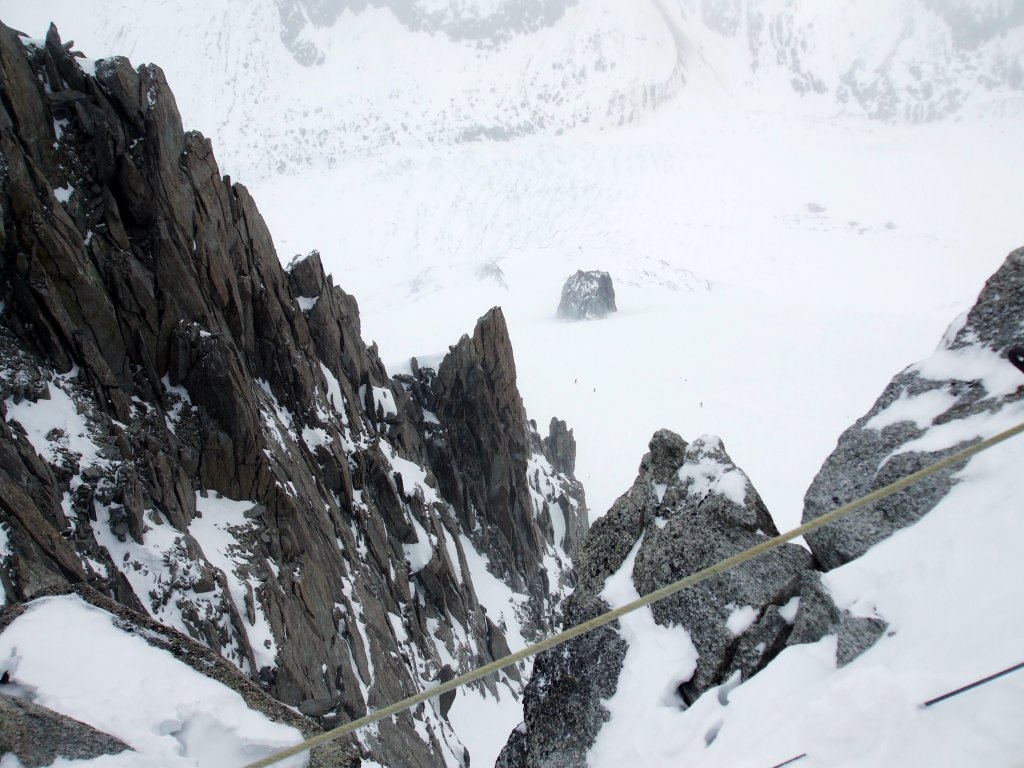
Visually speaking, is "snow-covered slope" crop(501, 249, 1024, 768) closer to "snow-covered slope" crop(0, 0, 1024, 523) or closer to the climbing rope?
the climbing rope

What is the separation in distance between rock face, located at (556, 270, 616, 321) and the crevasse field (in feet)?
10.8

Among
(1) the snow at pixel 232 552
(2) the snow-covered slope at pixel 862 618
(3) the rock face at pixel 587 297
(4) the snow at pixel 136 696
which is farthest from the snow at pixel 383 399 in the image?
(3) the rock face at pixel 587 297

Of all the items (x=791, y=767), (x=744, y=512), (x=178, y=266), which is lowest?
(x=791, y=767)

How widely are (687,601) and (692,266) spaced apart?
10789cm

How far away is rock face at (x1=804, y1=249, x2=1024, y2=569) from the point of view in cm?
672

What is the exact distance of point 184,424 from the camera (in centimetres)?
1523

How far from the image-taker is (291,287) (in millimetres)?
22312

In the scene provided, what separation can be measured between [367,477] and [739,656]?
17489mm

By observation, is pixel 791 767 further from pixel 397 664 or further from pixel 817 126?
pixel 817 126

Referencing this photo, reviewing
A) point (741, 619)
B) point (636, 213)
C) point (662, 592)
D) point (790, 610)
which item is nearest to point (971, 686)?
point (662, 592)

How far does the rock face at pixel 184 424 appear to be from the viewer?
12125mm

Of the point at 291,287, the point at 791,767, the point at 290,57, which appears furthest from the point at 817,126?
the point at 791,767

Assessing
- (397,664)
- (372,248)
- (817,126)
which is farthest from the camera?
(817,126)

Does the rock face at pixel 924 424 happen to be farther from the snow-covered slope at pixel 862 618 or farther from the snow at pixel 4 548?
the snow at pixel 4 548
